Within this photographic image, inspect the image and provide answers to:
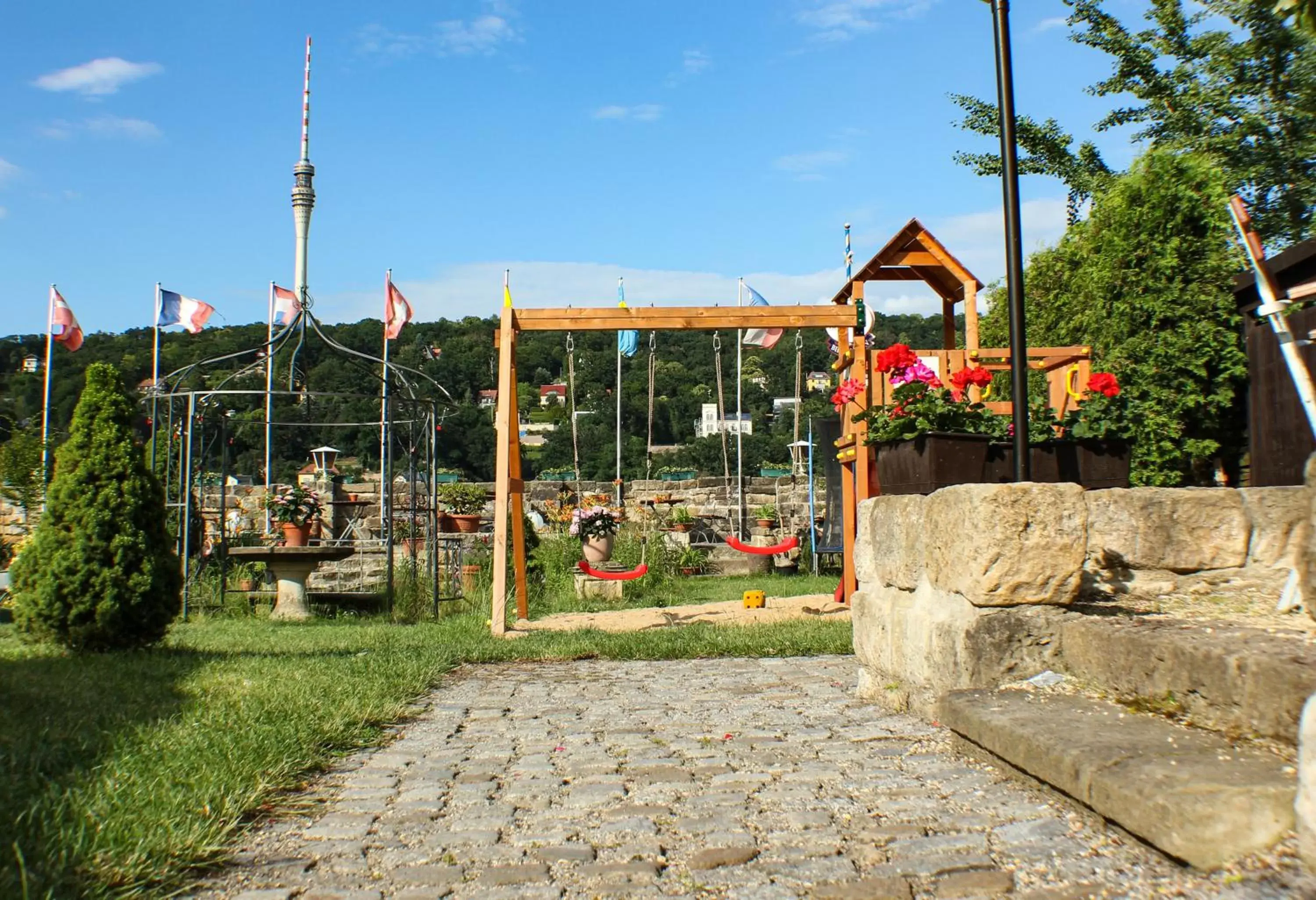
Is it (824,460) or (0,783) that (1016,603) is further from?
(824,460)

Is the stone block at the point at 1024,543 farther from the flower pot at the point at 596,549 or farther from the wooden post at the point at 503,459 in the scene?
the flower pot at the point at 596,549

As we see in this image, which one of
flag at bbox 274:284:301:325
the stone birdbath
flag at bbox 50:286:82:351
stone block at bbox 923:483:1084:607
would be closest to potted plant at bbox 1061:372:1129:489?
stone block at bbox 923:483:1084:607

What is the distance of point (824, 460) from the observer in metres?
12.9

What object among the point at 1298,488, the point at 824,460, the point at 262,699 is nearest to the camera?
the point at 1298,488

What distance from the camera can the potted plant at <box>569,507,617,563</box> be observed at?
485 inches

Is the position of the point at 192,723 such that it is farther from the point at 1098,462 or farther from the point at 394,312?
the point at 394,312

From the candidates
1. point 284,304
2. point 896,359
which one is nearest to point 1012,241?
point 896,359

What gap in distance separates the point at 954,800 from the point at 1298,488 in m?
1.92

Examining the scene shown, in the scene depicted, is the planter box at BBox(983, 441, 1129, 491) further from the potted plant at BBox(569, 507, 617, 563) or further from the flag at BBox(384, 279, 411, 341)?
the flag at BBox(384, 279, 411, 341)

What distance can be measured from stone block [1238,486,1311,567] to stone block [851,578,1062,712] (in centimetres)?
84

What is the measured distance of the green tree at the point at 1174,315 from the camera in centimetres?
857

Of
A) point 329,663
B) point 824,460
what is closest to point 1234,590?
point 329,663

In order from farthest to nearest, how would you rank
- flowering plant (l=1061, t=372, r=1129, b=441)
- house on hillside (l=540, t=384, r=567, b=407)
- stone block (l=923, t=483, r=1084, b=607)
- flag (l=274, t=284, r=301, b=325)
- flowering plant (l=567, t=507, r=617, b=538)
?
house on hillside (l=540, t=384, r=567, b=407) < flag (l=274, t=284, r=301, b=325) < flowering plant (l=567, t=507, r=617, b=538) < flowering plant (l=1061, t=372, r=1129, b=441) < stone block (l=923, t=483, r=1084, b=607)

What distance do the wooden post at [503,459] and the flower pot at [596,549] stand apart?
151 inches
